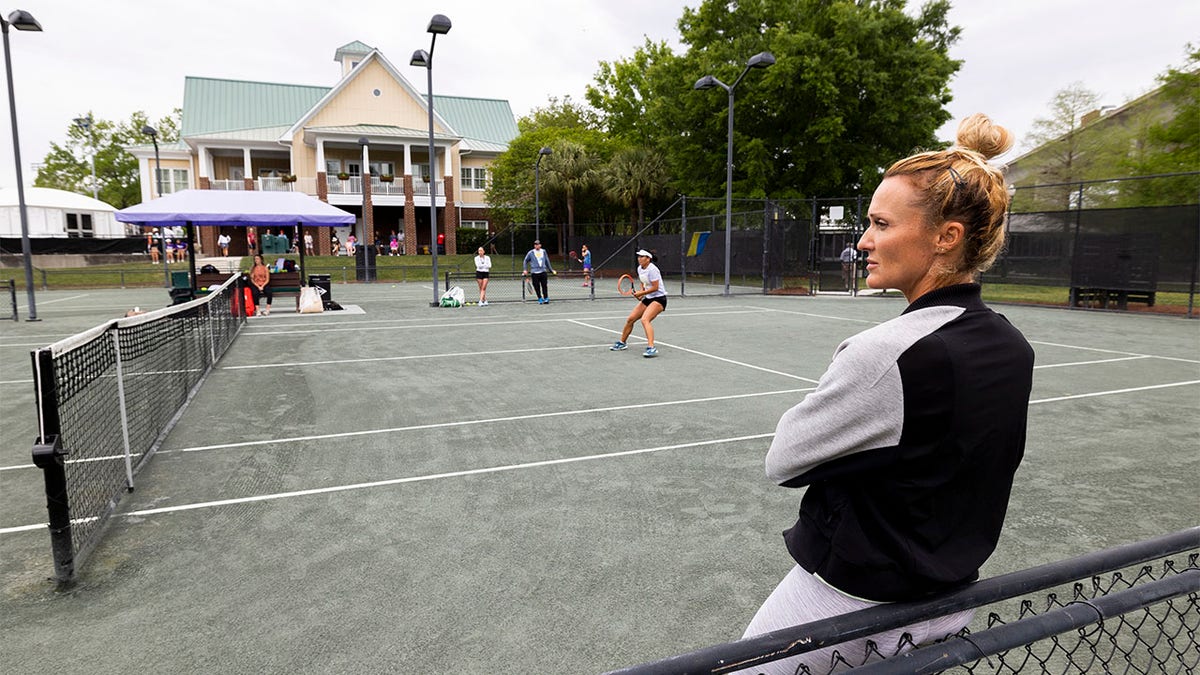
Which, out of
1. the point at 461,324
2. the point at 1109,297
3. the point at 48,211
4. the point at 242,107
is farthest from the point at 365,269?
the point at 1109,297

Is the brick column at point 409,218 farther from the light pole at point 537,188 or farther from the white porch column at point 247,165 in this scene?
the white porch column at point 247,165

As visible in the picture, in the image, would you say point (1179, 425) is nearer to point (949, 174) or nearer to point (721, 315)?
point (949, 174)

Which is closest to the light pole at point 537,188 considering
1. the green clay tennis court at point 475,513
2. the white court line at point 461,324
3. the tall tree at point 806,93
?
the tall tree at point 806,93

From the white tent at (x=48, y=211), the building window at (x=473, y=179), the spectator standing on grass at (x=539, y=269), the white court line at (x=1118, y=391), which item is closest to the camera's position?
the white court line at (x=1118, y=391)

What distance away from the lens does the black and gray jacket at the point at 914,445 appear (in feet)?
3.98

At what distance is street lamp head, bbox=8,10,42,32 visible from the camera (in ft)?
50.4

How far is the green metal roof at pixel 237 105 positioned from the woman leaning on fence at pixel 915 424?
175 feet

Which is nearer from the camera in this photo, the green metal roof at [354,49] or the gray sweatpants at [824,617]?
the gray sweatpants at [824,617]

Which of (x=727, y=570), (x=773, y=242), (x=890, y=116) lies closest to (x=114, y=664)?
(x=727, y=570)

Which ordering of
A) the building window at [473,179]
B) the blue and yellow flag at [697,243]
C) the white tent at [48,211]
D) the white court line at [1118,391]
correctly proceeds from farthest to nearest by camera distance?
the building window at [473,179]
the white tent at [48,211]
the blue and yellow flag at [697,243]
the white court line at [1118,391]

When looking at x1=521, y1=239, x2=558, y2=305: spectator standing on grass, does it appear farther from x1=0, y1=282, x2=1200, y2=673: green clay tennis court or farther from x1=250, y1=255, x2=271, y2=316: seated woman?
x1=0, y1=282, x2=1200, y2=673: green clay tennis court

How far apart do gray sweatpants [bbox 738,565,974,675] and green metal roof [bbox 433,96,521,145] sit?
2247 inches

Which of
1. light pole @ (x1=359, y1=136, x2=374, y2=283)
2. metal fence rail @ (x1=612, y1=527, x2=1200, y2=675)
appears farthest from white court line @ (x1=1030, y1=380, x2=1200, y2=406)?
light pole @ (x1=359, y1=136, x2=374, y2=283)

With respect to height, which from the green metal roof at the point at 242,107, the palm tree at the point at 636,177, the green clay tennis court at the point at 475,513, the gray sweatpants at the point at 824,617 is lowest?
the green clay tennis court at the point at 475,513
